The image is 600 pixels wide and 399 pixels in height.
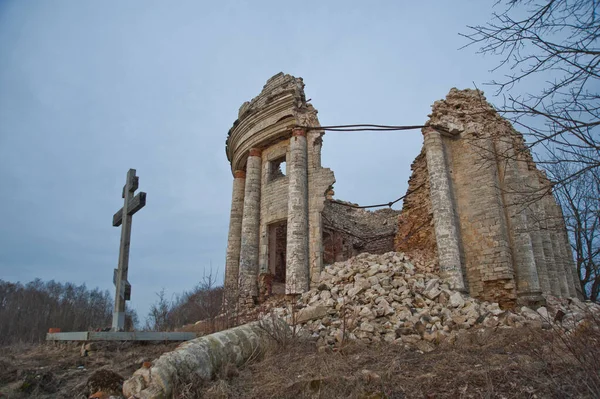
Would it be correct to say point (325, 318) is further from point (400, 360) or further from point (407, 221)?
point (407, 221)

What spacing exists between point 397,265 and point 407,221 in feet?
9.07

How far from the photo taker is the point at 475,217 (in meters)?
10.5

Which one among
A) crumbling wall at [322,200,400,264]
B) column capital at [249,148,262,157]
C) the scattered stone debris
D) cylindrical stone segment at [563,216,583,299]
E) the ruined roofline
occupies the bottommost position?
the scattered stone debris

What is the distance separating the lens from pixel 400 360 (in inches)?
178

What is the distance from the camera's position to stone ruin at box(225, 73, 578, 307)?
9.97m

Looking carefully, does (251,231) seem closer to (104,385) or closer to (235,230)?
(235,230)

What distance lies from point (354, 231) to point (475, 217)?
21.3ft

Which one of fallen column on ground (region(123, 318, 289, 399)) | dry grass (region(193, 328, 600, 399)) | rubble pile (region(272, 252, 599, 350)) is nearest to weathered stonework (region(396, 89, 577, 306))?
rubble pile (region(272, 252, 599, 350))

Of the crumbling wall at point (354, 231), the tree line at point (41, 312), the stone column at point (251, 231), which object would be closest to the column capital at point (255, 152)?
the stone column at point (251, 231)

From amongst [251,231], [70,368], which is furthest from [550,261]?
[70,368]

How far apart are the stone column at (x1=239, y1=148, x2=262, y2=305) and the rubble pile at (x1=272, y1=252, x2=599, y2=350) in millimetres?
2951

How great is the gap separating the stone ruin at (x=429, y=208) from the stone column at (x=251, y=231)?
0.03m

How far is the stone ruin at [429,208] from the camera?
32.7 ft

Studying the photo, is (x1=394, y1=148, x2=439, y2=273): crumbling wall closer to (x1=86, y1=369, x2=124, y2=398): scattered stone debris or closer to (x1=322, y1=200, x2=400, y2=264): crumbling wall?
(x1=322, y1=200, x2=400, y2=264): crumbling wall
